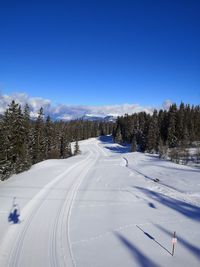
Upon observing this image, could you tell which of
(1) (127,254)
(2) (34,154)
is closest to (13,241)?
(1) (127,254)

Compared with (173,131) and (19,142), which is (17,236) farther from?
(173,131)

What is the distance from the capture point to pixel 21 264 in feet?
34.8

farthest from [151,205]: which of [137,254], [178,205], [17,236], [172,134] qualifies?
[172,134]

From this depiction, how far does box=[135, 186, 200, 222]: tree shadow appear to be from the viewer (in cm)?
1728

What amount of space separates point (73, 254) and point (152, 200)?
10461 mm

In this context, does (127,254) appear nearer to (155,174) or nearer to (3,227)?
(3,227)

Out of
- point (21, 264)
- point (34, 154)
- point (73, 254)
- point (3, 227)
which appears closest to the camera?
point (21, 264)

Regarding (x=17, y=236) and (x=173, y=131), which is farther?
(x=173, y=131)

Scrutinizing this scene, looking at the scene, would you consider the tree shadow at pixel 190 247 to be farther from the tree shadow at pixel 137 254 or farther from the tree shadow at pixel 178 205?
the tree shadow at pixel 178 205

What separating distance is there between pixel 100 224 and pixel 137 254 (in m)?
4.05

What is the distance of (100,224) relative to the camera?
612 inches

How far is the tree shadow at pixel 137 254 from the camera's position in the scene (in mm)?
10925

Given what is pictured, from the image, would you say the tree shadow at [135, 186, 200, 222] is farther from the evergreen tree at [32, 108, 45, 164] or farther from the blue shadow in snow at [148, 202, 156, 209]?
the evergreen tree at [32, 108, 45, 164]

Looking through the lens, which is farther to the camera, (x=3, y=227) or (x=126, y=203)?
(x=126, y=203)
